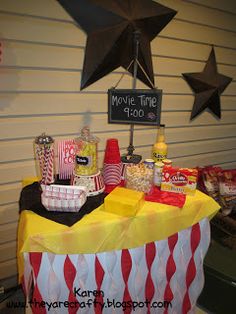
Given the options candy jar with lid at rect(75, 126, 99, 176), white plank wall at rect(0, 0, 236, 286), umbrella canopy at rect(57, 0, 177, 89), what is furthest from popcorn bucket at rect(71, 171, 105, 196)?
umbrella canopy at rect(57, 0, 177, 89)

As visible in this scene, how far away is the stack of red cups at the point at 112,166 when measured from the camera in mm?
1313

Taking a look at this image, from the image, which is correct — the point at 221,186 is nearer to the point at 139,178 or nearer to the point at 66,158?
the point at 139,178

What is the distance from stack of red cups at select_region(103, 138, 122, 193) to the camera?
131 centimetres

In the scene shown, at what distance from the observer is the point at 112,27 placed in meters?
1.41

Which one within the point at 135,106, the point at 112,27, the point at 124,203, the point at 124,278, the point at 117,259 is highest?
the point at 112,27

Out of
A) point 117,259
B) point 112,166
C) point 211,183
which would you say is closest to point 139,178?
point 112,166

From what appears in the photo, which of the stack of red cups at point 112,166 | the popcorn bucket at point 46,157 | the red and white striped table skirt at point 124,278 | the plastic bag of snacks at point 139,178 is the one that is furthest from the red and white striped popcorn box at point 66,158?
the red and white striped table skirt at point 124,278

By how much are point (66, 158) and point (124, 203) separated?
458mm

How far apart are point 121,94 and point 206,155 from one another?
→ 124cm

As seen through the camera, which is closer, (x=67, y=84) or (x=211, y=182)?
(x=67, y=84)

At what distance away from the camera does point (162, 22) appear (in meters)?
1.60

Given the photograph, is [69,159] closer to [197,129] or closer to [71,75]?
[71,75]

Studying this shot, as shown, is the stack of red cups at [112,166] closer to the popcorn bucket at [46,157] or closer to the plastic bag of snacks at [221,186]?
the popcorn bucket at [46,157]

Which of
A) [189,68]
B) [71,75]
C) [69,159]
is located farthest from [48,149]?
[189,68]
